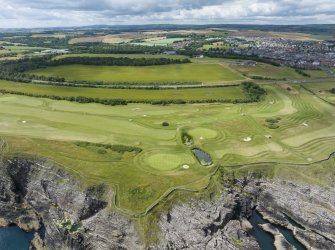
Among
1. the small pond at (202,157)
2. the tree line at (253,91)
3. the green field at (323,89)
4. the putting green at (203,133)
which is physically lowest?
the green field at (323,89)

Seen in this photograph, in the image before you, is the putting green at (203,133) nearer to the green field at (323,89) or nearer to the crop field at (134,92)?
the crop field at (134,92)

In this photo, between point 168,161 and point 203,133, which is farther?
point 203,133

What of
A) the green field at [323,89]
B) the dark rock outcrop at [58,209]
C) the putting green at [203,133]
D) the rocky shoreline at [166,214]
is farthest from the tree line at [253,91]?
the dark rock outcrop at [58,209]

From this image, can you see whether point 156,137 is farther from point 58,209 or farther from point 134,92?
point 134,92

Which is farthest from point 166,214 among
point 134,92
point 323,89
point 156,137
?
point 323,89

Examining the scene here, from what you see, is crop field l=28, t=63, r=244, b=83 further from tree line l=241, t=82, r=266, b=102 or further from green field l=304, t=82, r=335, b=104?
green field l=304, t=82, r=335, b=104

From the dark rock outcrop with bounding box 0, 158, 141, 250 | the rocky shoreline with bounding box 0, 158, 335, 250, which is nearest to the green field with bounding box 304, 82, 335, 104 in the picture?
the rocky shoreline with bounding box 0, 158, 335, 250
